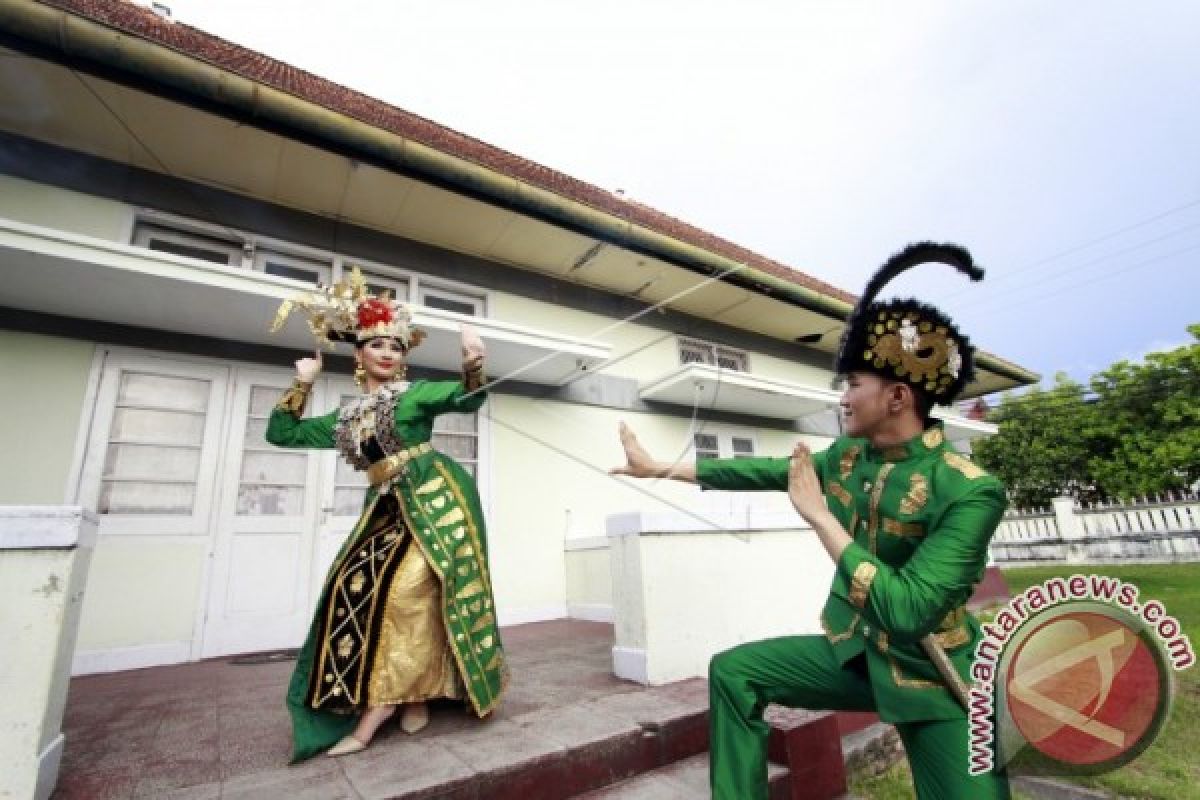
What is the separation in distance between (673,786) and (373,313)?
9.68 feet

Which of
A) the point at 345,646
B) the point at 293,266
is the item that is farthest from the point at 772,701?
the point at 293,266

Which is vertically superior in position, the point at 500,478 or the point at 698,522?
the point at 500,478

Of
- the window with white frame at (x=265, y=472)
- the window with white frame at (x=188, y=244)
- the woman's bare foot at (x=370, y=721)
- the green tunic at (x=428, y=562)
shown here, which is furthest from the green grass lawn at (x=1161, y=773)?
the window with white frame at (x=188, y=244)

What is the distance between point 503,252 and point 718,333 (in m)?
4.41

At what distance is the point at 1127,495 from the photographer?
61.4 ft

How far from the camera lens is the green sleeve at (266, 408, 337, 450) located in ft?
10.3

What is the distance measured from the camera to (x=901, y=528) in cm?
172

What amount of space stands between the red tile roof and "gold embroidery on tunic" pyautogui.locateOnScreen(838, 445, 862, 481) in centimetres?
509

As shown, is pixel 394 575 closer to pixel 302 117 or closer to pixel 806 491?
pixel 806 491

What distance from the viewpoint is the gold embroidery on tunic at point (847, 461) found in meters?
2.02

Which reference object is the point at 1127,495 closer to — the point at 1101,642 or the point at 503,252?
the point at 503,252

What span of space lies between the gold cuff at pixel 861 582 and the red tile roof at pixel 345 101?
558cm

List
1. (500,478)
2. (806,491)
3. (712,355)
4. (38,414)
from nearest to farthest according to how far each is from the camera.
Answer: (806,491)
(38,414)
(500,478)
(712,355)

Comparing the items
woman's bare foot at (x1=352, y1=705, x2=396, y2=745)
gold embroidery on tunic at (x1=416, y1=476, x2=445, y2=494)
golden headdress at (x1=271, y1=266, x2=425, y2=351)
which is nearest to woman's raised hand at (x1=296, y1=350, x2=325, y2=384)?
golden headdress at (x1=271, y1=266, x2=425, y2=351)
